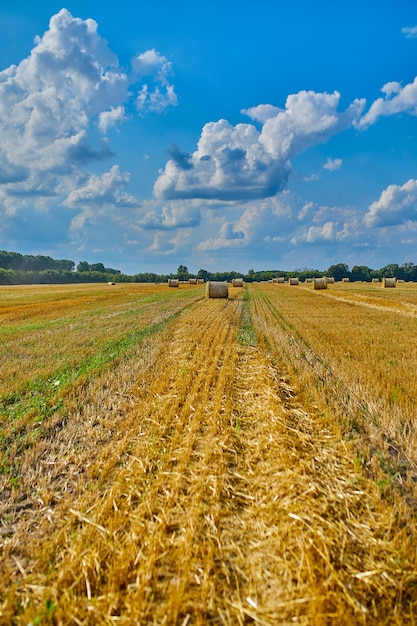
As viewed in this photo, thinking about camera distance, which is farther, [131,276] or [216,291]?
[131,276]

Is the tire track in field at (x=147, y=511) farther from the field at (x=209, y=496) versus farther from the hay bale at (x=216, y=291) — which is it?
the hay bale at (x=216, y=291)

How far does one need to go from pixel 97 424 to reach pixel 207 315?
43.0ft

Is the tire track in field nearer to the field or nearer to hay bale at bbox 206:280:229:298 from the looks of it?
the field

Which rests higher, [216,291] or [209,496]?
[216,291]

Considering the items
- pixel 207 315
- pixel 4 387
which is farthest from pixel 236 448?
pixel 207 315

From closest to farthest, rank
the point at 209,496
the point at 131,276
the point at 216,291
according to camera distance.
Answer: the point at 209,496 → the point at 216,291 → the point at 131,276

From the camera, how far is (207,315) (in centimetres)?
1847

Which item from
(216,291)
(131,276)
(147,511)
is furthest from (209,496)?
(131,276)

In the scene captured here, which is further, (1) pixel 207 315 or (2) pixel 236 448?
(1) pixel 207 315

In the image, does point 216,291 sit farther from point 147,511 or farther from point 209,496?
point 147,511

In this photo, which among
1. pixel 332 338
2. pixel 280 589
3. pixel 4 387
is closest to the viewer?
pixel 280 589

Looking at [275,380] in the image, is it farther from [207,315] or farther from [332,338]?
[207,315]

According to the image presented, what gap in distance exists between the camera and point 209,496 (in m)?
3.58

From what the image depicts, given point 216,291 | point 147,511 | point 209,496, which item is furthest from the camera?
point 216,291
